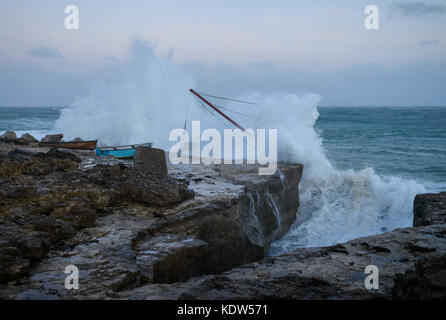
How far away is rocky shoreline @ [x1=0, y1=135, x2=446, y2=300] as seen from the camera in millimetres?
3436

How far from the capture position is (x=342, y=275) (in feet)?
13.5

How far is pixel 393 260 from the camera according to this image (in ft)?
15.7

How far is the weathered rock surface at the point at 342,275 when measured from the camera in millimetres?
3168

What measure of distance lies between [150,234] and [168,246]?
0.52 m

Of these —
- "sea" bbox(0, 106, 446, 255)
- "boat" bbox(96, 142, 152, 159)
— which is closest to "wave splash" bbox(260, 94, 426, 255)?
"sea" bbox(0, 106, 446, 255)

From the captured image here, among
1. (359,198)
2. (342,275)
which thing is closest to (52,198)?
(342,275)

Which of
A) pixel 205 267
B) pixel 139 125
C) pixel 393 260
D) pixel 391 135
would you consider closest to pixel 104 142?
pixel 139 125

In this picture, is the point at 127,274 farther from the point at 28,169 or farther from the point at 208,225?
the point at 28,169

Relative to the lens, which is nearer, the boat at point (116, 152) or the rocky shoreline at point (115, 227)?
the rocky shoreline at point (115, 227)

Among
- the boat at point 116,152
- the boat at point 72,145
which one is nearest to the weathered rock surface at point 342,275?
the boat at point 116,152

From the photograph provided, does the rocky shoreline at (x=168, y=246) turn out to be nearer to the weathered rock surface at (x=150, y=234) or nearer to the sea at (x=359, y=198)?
the weathered rock surface at (x=150, y=234)

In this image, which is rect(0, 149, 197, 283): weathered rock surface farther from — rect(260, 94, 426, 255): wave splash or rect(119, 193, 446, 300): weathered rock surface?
rect(260, 94, 426, 255): wave splash

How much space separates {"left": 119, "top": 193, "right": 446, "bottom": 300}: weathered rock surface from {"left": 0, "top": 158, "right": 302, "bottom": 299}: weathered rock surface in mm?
511

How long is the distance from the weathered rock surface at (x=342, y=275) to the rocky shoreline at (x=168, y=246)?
0.04 feet
